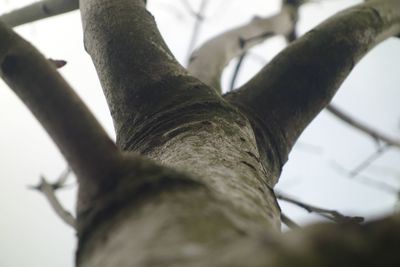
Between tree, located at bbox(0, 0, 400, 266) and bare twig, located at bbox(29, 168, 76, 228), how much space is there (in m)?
1.10

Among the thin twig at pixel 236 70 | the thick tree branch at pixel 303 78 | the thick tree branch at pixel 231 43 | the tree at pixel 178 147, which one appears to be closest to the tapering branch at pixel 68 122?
the tree at pixel 178 147

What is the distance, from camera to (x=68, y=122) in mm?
498

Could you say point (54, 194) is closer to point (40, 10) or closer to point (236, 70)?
point (40, 10)

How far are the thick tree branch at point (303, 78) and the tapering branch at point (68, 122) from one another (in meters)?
0.65

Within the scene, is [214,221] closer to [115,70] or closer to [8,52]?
[8,52]

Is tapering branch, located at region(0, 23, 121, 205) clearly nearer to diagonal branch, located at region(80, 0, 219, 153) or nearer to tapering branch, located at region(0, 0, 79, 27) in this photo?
diagonal branch, located at region(80, 0, 219, 153)

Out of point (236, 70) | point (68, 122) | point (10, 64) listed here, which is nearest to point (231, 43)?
point (236, 70)

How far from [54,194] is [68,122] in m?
1.98

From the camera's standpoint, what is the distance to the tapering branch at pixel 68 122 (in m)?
0.48

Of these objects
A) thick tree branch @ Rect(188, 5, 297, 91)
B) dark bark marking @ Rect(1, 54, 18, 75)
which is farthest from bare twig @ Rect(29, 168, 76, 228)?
dark bark marking @ Rect(1, 54, 18, 75)

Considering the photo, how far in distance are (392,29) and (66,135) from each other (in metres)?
1.77

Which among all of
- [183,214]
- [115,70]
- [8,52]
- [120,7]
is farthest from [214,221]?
[120,7]

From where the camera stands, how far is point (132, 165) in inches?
19.5

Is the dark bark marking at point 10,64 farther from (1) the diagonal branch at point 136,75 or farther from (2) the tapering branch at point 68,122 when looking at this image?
(1) the diagonal branch at point 136,75
